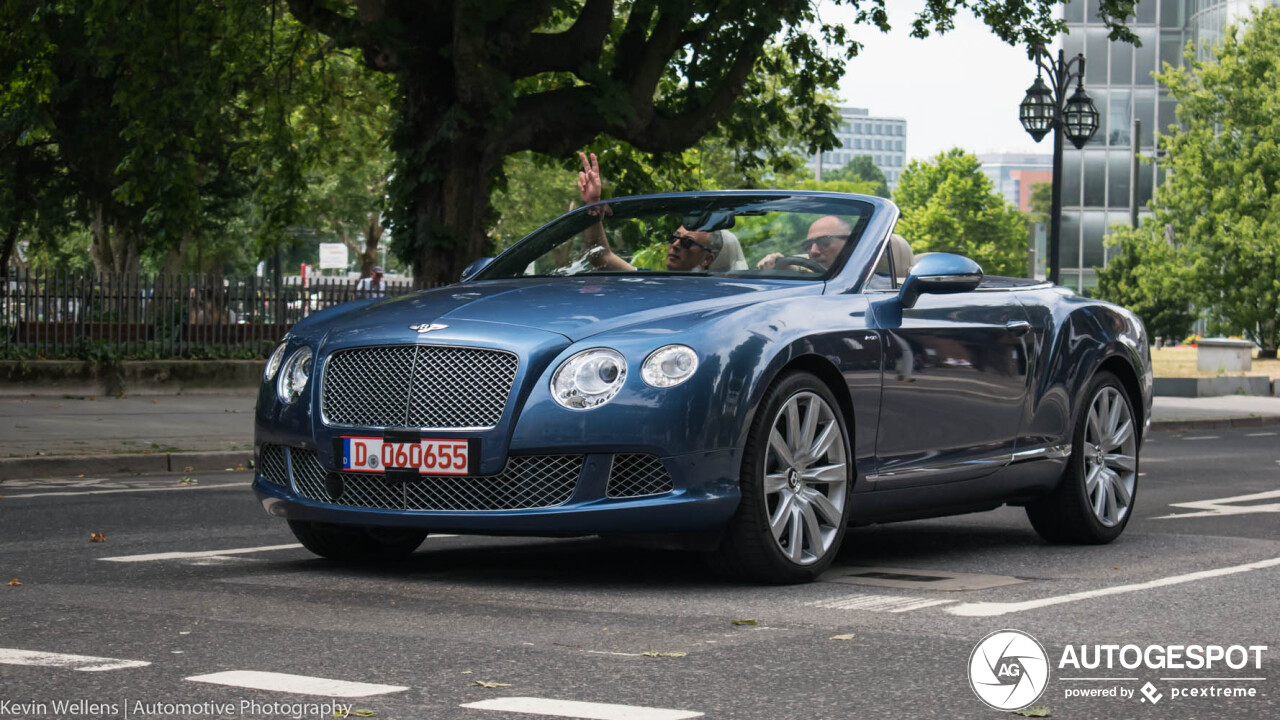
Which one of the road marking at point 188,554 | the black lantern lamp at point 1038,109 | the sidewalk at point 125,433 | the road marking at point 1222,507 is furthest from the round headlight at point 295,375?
the black lantern lamp at point 1038,109

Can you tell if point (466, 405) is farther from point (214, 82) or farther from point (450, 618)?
point (214, 82)

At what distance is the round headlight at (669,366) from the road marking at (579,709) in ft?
6.38

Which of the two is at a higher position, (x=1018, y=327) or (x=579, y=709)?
(x=1018, y=327)

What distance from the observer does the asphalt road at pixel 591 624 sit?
439 cm

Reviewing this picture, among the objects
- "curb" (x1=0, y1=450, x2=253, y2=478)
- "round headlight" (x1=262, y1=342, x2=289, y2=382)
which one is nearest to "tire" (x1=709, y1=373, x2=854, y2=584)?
"round headlight" (x1=262, y1=342, x2=289, y2=382)

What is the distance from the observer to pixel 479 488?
625cm

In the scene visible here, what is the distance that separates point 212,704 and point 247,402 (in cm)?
1697

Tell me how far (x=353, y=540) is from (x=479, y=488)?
3.65ft

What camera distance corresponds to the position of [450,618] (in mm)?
5664

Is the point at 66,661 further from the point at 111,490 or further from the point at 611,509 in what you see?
the point at 111,490

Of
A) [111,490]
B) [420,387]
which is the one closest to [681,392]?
[420,387]

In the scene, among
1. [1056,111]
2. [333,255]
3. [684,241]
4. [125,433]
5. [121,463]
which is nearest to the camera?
[684,241]

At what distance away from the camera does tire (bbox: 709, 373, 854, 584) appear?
6336mm

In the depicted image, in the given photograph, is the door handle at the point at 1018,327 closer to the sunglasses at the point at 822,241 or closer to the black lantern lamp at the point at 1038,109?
the sunglasses at the point at 822,241
